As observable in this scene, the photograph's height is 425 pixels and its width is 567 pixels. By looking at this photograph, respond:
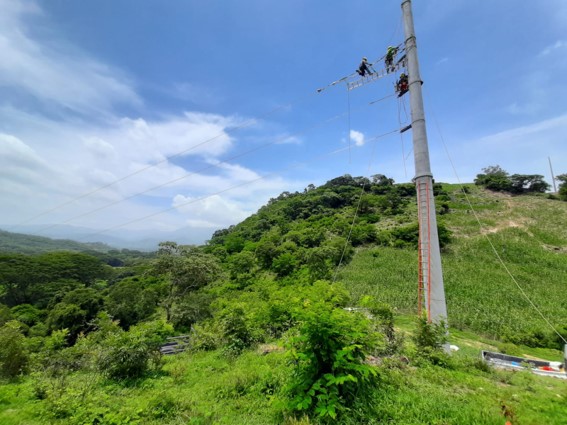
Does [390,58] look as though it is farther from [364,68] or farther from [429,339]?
[429,339]

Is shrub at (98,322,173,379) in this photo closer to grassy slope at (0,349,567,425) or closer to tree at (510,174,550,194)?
grassy slope at (0,349,567,425)

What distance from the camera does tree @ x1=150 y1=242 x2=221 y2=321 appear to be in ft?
79.0

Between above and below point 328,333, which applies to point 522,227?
above

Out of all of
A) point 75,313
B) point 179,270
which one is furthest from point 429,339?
point 75,313

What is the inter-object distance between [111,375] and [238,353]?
3.50 meters

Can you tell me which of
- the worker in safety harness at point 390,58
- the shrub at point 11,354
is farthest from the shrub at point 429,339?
the shrub at point 11,354

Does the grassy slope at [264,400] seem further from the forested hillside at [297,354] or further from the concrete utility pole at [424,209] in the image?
the concrete utility pole at [424,209]

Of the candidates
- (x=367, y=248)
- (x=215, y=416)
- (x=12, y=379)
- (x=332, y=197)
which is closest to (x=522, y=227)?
(x=367, y=248)

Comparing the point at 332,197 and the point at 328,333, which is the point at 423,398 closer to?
the point at 328,333

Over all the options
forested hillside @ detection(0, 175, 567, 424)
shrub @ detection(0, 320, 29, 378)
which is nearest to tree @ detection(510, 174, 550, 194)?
forested hillside @ detection(0, 175, 567, 424)

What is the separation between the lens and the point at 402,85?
933 centimetres

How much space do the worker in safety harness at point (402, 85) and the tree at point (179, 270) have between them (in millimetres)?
21065

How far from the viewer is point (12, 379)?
22.7 ft

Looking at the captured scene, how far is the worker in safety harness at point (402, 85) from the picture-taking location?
9219 mm
